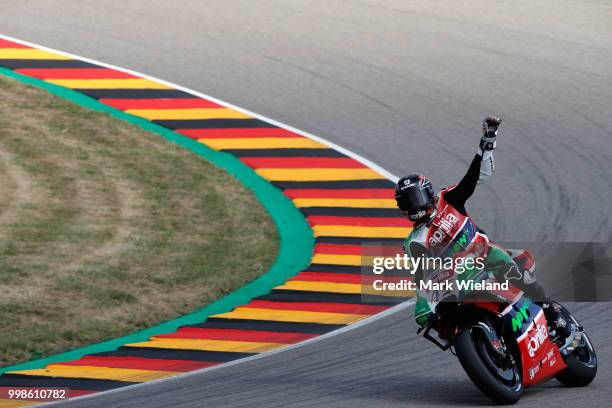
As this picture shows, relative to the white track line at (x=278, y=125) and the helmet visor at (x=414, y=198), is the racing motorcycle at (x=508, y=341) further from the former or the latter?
the white track line at (x=278, y=125)

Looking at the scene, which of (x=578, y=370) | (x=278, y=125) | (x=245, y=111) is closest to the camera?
(x=578, y=370)

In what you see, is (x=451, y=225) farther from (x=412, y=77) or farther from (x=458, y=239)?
(x=412, y=77)

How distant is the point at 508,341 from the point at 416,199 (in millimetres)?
1233

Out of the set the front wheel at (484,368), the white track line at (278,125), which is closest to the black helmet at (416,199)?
the front wheel at (484,368)

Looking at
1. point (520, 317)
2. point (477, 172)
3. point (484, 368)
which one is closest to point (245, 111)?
point (477, 172)

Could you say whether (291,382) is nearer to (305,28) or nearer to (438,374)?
(438,374)

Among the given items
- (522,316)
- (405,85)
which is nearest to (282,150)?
(405,85)

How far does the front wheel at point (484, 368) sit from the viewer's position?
8.60 m

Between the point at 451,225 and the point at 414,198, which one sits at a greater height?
the point at 414,198

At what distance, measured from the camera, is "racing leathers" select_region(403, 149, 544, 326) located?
355 inches

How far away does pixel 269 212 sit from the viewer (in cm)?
1582

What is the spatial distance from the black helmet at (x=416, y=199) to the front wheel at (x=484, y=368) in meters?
0.92

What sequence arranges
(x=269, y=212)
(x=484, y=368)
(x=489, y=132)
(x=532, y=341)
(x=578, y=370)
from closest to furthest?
(x=484, y=368)
(x=489, y=132)
(x=532, y=341)
(x=578, y=370)
(x=269, y=212)

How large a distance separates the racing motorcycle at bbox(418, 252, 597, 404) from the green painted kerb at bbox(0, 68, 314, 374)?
4.00 metres
